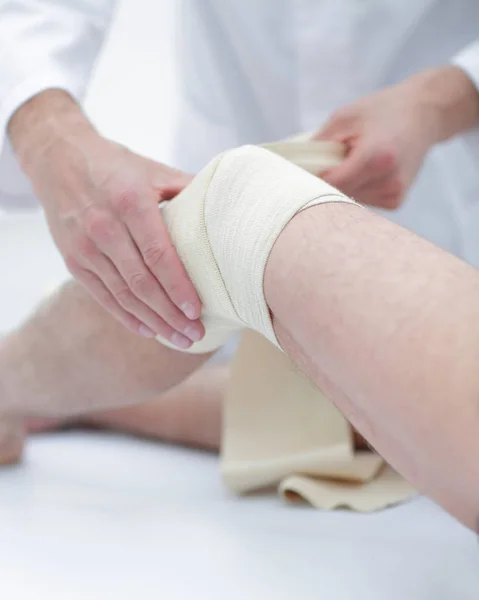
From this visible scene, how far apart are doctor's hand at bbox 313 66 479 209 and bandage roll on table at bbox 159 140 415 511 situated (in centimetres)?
3

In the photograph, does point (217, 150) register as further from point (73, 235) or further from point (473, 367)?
point (473, 367)

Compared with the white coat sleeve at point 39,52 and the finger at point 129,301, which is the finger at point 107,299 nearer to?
the finger at point 129,301

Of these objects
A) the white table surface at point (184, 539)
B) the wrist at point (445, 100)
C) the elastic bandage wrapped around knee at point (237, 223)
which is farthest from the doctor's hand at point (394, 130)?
the white table surface at point (184, 539)

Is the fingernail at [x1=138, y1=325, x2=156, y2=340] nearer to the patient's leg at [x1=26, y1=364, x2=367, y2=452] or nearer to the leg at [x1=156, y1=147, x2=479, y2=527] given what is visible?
the leg at [x1=156, y1=147, x2=479, y2=527]

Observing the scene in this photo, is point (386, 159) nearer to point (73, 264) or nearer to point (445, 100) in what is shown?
point (445, 100)

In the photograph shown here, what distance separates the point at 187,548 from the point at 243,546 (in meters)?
0.04

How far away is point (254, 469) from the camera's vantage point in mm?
755

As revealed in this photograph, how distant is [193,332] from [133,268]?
67 mm

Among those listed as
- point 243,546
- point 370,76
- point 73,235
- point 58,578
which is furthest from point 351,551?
point 370,76

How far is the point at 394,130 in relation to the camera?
779 mm

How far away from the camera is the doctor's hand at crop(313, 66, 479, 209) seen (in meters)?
0.75

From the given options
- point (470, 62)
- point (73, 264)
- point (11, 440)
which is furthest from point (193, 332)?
point (470, 62)

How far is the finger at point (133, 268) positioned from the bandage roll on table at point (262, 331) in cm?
2

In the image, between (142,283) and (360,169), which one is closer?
(142,283)
